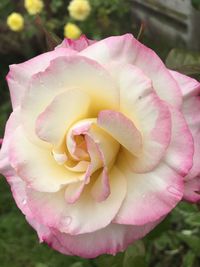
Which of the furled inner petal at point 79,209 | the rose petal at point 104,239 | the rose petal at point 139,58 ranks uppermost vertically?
the rose petal at point 139,58

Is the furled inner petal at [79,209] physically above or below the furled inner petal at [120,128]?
below

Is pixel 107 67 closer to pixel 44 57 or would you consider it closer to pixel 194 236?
pixel 44 57

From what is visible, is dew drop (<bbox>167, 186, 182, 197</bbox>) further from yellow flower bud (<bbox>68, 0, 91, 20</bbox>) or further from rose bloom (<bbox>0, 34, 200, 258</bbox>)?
yellow flower bud (<bbox>68, 0, 91, 20</bbox>)

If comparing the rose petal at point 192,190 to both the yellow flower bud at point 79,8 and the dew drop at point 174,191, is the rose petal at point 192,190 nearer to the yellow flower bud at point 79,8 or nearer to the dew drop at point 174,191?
the dew drop at point 174,191

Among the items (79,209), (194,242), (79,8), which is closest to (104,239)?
(79,209)

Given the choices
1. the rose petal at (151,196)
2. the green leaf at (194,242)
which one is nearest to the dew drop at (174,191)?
the rose petal at (151,196)

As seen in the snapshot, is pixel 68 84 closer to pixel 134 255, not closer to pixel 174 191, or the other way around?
pixel 174 191

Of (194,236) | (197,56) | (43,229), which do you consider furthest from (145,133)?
(194,236)
